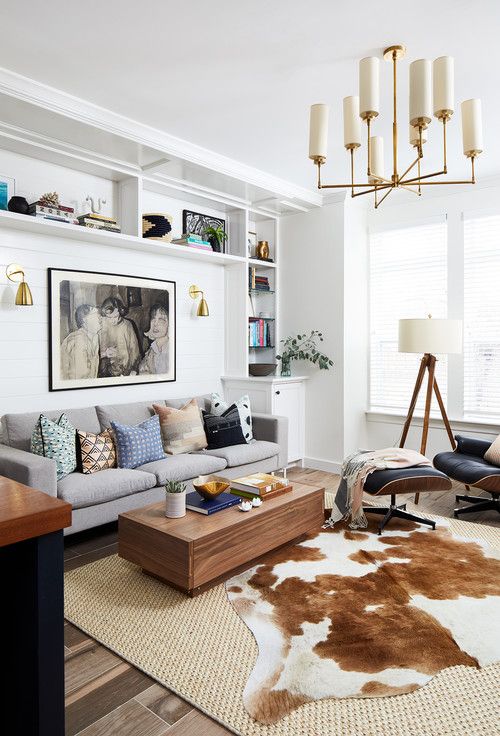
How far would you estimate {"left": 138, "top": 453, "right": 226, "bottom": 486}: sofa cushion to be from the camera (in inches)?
146

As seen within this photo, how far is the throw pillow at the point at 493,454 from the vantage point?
3.93 meters

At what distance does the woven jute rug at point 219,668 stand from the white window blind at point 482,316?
3233 millimetres

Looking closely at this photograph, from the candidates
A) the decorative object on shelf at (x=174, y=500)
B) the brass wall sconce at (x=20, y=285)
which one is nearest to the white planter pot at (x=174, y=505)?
the decorative object on shelf at (x=174, y=500)

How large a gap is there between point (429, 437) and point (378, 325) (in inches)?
50.3

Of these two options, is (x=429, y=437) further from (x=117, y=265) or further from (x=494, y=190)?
(x=117, y=265)

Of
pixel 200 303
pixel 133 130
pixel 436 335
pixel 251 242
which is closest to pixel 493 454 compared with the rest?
pixel 436 335

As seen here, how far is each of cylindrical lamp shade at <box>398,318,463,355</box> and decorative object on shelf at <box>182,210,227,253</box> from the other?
6.45 ft

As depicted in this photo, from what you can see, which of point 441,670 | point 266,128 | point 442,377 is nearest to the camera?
point 441,670

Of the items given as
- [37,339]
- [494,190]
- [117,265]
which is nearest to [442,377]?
[494,190]

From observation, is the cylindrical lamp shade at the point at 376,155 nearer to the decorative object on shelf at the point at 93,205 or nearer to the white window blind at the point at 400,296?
the decorative object on shelf at the point at 93,205

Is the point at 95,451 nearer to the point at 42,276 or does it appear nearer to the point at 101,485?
the point at 101,485

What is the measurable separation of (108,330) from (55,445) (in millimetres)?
1229

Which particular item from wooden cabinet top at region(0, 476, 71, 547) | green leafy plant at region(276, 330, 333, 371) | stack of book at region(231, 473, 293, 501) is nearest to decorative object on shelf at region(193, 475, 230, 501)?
stack of book at region(231, 473, 293, 501)

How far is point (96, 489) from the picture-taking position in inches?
130
